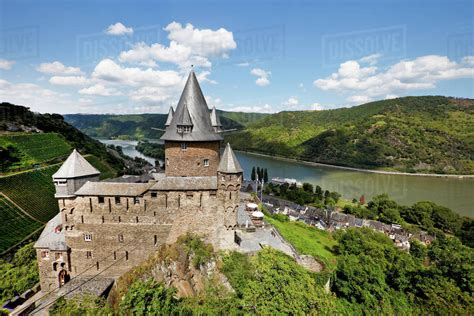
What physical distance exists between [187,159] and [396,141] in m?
138

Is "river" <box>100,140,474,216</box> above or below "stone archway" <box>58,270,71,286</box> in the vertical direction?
below

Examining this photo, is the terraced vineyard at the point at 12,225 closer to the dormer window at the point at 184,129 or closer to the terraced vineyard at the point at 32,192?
the terraced vineyard at the point at 32,192

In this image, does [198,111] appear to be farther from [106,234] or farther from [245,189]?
[245,189]

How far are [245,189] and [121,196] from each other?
188 feet

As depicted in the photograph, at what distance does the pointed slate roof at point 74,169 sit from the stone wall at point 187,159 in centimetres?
598

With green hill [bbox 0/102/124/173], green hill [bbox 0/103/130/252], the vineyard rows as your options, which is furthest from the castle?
the vineyard rows

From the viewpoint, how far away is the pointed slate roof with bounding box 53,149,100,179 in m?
19.8

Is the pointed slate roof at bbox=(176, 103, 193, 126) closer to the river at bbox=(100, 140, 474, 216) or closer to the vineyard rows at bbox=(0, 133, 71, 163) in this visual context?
the vineyard rows at bbox=(0, 133, 71, 163)

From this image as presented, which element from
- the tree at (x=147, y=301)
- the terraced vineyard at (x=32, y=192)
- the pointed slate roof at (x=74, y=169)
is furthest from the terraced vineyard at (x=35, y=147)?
the tree at (x=147, y=301)

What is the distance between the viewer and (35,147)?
64.4 m

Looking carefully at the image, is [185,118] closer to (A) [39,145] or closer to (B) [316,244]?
(B) [316,244]

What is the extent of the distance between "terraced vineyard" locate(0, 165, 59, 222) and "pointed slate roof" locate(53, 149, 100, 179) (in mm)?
26757

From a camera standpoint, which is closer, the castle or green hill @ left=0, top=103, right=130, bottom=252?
the castle

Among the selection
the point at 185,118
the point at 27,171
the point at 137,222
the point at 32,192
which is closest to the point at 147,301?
the point at 137,222
